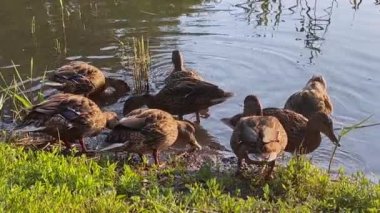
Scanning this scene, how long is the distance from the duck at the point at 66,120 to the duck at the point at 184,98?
1.40 metres

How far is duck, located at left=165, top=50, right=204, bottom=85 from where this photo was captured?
9755 mm

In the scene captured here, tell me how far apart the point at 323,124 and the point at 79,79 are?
3.49 metres

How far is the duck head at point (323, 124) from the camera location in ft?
26.6

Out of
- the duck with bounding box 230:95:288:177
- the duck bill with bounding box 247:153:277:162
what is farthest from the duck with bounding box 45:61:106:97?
the duck bill with bounding box 247:153:277:162

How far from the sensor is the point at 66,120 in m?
7.74

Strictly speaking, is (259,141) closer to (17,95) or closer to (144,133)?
(144,133)

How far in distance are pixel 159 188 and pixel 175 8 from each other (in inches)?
294

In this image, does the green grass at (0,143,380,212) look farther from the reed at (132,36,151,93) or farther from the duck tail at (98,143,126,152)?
the reed at (132,36,151,93)

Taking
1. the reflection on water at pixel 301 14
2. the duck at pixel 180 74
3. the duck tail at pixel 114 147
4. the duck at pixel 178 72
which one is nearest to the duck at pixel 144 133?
the duck tail at pixel 114 147

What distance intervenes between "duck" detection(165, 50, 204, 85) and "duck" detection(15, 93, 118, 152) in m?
1.93

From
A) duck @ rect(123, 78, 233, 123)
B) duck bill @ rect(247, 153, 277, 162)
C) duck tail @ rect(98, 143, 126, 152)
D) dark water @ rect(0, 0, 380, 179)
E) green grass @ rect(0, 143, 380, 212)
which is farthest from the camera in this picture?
dark water @ rect(0, 0, 380, 179)

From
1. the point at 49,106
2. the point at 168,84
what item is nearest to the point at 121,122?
the point at 49,106

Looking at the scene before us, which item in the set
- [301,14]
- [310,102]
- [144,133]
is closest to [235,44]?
[301,14]

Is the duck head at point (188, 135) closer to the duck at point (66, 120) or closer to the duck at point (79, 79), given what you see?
the duck at point (66, 120)
